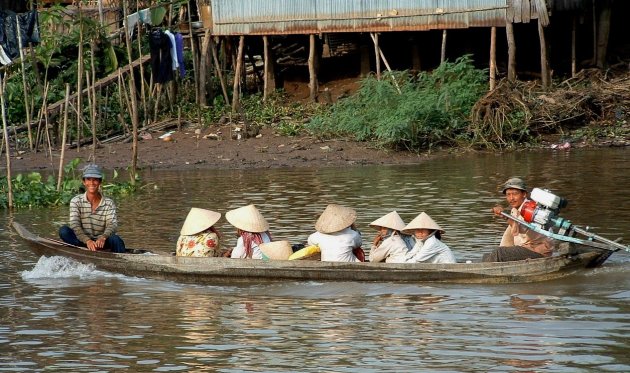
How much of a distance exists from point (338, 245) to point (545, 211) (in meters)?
1.74

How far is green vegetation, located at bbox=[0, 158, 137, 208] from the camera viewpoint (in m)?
15.0

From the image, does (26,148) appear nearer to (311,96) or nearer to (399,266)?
(311,96)

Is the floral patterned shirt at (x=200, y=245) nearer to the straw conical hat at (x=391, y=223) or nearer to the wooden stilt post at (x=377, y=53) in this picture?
the straw conical hat at (x=391, y=223)

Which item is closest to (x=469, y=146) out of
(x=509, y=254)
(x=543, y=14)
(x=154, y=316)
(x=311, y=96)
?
(x=543, y=14)

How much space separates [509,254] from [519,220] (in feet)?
1.15

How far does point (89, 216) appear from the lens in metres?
10.8

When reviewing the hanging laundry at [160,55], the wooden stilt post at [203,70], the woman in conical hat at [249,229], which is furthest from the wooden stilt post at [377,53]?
the woman in conical hat at [249,229]

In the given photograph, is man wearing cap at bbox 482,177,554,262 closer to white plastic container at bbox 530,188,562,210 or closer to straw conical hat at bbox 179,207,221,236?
white plastic container at bbox 530,188,562,210

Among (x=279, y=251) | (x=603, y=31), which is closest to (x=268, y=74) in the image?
(x=603, y=31)

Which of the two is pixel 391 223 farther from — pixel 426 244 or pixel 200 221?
pixel 200 221

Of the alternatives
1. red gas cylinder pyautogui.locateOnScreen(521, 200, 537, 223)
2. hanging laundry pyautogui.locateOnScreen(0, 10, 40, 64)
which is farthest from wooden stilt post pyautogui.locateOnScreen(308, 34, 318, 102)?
red gas cylinder pyautogui.locateOnScreen(521, 200, 537, 223)

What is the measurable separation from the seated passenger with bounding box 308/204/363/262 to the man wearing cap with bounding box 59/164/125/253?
1988mm

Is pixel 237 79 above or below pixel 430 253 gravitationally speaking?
above

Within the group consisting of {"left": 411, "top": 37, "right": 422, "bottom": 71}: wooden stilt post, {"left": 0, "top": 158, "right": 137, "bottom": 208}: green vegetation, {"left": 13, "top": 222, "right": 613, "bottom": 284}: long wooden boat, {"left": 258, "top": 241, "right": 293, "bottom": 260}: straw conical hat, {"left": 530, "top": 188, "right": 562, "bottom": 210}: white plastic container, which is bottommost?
{"left": 0, "top": 158, "right": 137, "bottom": 208}: green vegetation
